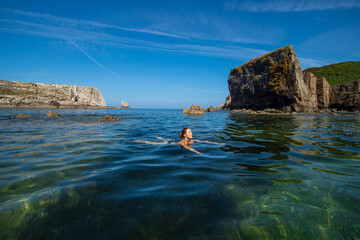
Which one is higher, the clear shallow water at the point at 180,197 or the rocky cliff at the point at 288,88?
the rocky cliff at the point at 288,88

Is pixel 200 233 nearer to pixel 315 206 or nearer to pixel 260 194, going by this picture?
pixel 260 194

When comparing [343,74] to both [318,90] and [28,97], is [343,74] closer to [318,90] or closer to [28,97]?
[318,90]

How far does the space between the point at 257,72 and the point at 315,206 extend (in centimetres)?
4014

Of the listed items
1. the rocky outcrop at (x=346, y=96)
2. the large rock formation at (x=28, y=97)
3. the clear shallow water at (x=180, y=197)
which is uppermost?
the large rock formation at (x=28, y=97)

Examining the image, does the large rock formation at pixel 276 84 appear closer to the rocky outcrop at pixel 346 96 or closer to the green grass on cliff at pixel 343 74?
the rocky outcrop at pixel 346 96

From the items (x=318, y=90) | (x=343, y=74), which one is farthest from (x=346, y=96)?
(x=343, y=74)

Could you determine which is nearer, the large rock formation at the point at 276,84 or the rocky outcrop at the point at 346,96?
the large rock formation at the point at 276,84

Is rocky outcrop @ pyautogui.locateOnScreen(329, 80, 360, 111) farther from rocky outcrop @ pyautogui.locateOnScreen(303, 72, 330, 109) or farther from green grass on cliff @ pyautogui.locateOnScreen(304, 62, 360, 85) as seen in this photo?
green grass on cliff @ pyautogui.locateOnScreen(304, 62, 360, 85)

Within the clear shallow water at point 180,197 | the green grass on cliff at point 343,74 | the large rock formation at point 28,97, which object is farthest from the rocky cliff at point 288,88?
the large rock formation at point 28,97

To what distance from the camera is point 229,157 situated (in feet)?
15.7

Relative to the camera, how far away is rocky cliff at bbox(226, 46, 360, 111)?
2950 centimetres

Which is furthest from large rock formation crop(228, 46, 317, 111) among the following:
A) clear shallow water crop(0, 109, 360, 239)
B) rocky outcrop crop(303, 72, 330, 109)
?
clear shallow water crop(0, 109, 360, 239)

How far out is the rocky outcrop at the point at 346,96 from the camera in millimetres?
30861

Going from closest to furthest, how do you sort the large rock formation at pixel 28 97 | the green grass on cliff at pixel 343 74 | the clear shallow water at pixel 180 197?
the clear shallow water at pixel 180 197
the green grass on cliff at pixel 343 74
the large rock formation at pixel 28 97
